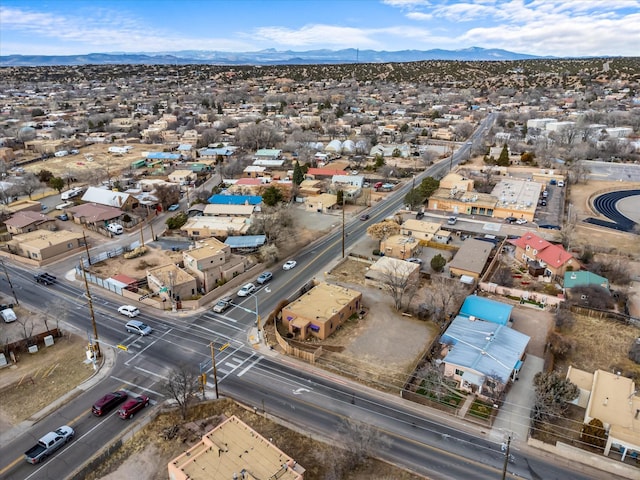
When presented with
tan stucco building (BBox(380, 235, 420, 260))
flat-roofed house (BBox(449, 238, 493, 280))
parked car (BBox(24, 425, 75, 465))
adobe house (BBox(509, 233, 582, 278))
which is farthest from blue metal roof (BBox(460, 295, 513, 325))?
parked car (BBox(24, 425, 75, 465))

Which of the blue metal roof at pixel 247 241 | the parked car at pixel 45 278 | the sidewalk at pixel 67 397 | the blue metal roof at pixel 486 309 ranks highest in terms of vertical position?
the blue metal roof at pixel 247 241

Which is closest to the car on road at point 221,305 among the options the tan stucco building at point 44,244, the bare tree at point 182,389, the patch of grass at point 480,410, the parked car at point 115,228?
the bare tree at point 182,389

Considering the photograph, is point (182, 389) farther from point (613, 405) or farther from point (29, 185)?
point (29, 185)

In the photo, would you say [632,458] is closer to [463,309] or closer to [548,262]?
[463,309]

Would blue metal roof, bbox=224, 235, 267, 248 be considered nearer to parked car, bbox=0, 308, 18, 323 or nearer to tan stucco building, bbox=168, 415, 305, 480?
parked car, bbox=0, 308, 18, 323

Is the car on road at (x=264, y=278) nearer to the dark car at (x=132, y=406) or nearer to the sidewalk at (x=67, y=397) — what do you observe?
the sidewalk at (x=67, y=397)

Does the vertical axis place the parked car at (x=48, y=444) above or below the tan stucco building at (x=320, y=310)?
below

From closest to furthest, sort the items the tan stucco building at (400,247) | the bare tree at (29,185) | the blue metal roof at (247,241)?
the tan stucco building at (400,247), the blue metal roof at (247,241), the bare tree at (29,185)
